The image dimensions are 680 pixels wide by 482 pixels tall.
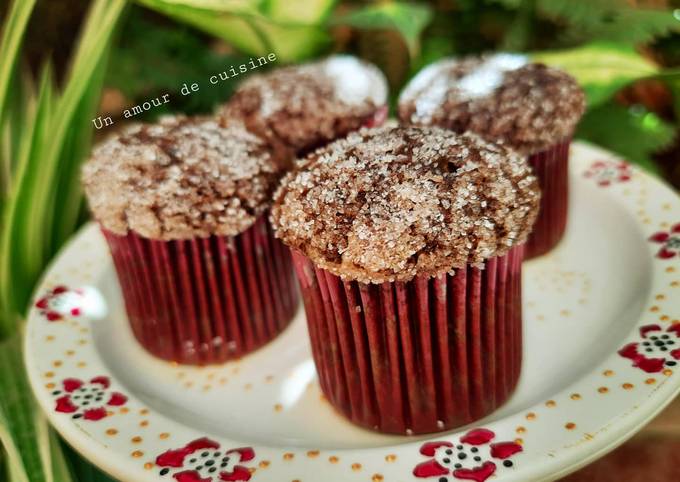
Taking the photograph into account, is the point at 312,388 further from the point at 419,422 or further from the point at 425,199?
the point at 425,199

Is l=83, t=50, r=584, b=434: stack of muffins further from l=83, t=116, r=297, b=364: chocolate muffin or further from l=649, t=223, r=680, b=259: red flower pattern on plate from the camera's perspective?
l=649, t=223, r=680, b=259: red flower pattern on plate

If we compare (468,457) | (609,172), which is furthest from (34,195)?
(609,172)

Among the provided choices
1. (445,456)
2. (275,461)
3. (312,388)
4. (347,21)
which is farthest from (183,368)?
(347,21)

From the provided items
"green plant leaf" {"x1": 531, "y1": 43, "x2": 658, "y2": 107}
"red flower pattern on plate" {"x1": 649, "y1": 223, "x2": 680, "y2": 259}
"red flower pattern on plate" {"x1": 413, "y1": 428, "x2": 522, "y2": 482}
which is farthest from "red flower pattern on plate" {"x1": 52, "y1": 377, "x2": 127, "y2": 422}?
"green plant leaf" {"x1": 531, "y1": 43, "x2": 658, "y2": 107}

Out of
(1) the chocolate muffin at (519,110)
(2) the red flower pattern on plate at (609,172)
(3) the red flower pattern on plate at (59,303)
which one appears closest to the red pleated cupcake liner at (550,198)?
(1) the chocolate muffin at (519,110)

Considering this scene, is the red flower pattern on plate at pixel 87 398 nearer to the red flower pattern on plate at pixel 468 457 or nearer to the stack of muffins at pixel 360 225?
the stack of muffins at pixel 360 225
